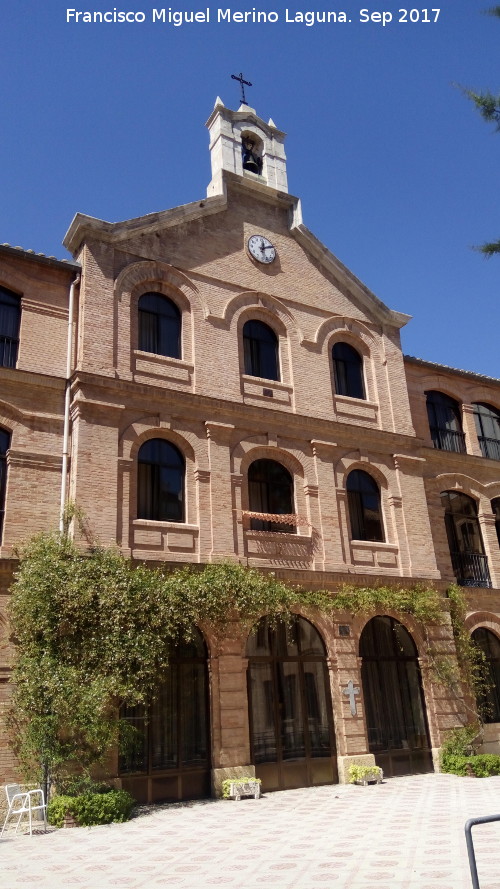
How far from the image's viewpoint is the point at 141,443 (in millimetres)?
15625

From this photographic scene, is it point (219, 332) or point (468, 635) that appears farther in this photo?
point (468, 635)

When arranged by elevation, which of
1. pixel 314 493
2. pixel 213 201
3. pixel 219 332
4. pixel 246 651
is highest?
pixel 213 201

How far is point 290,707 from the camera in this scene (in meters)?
15.5

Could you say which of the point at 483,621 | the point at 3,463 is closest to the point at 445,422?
the point at 483,621

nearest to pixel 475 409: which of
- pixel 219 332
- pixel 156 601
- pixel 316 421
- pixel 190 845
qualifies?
pixel 316 421

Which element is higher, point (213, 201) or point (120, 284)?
point (213, 201)

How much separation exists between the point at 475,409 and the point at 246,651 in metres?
12.0

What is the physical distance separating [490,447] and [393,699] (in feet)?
31.2

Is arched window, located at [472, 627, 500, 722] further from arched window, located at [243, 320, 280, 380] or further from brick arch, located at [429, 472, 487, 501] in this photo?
arched window, located at [243, 320, 280, 380]

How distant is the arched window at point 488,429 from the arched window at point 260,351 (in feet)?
25.9

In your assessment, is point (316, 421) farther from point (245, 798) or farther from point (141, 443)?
point (245, 798)

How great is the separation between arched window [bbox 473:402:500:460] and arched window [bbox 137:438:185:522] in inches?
441

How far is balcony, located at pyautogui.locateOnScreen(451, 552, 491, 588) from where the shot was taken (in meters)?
20.2

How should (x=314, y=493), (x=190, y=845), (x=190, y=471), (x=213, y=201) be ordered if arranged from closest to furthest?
(x=190, y=845) < (x=190, y=471) < (x=314, y=493) < (x=213, y=201)
